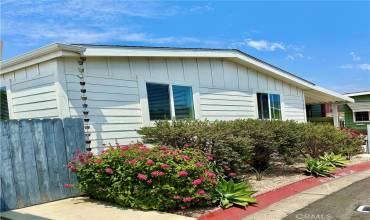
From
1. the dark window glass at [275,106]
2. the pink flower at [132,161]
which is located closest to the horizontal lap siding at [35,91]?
the pink flower at [132,161]

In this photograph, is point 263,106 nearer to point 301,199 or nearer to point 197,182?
point 301,199

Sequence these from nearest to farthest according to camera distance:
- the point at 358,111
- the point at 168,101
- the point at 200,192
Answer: the point at 200,192 → the point at 168,101 → the point at 358,111

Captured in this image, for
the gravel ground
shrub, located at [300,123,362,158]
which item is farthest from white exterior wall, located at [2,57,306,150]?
shrub, located at [300,123,362,158]

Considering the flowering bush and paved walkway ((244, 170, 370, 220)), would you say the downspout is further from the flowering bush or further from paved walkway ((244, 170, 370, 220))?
paved walkway ((244, 170, 370, 220))

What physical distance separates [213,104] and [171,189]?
6.39 m

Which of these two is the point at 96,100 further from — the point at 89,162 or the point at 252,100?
the point at 252,100

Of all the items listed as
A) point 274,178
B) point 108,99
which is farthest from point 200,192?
point 274,178

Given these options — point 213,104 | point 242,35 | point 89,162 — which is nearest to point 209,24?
point 242,35

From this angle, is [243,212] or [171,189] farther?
[243,212]

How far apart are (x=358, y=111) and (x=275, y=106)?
15529 millimetres

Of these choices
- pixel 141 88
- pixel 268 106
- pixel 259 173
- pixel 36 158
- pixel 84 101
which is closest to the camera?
pixel 36 158

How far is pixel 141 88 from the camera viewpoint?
9.91m

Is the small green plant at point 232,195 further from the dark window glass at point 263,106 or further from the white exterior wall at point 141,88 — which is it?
the dark window glass at point 263,106

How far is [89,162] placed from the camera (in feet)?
24.1
